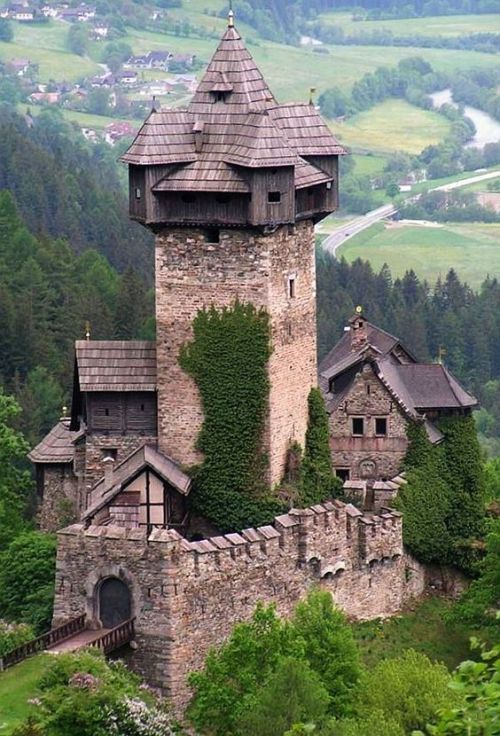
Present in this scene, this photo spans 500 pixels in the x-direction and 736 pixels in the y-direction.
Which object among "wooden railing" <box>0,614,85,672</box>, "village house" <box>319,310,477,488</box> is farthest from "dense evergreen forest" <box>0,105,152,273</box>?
"wooden railing" <box>0,614,85,672</box>

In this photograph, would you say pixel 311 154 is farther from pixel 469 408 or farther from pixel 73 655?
pixel 73 655

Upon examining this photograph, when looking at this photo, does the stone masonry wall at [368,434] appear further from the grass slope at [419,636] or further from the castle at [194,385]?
the grass slope at [419,636]

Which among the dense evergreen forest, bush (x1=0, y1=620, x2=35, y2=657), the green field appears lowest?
the green field

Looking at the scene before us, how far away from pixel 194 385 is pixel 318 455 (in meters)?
3.60

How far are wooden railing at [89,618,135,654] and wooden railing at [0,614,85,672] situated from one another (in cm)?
104

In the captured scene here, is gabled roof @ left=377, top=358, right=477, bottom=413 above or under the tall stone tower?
under

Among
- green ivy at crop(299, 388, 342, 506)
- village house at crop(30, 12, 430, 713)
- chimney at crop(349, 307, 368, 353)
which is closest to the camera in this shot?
village house at crop(30, 12, 430, 713)

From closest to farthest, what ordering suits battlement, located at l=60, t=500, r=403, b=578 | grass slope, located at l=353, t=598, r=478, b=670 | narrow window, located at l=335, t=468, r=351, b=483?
battlement, located at l=60, t=500, r=403, b=578 → grass slope, located at l=353, t=598, r=478, b=670 → narrow window, located at l=335, t=468, r=351, b=483

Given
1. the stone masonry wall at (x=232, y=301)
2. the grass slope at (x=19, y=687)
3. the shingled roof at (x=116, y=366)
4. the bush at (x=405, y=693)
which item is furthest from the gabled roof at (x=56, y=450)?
the bush at (x=405, y=693)

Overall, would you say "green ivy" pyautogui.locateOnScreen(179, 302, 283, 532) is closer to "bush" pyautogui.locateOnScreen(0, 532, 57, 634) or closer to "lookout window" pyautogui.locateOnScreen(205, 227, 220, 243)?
"lookout window" pyautogui.locateOnScreen(205, 227, 220, 243)

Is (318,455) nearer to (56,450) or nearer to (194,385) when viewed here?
(194,385)

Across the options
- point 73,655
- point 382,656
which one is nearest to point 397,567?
point 382,656

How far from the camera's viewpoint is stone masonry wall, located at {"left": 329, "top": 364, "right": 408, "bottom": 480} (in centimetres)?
6022

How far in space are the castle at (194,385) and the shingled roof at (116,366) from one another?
3cm
